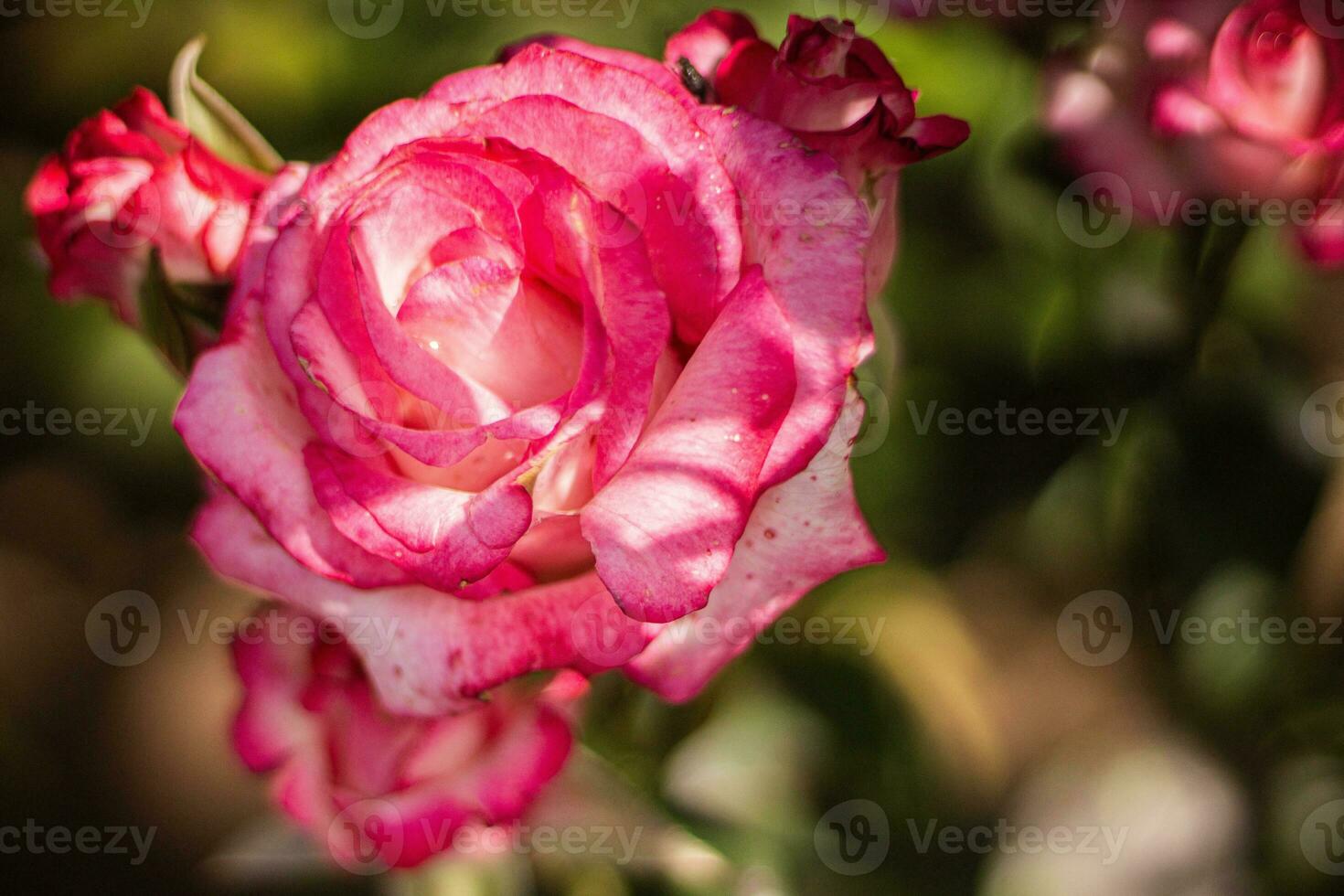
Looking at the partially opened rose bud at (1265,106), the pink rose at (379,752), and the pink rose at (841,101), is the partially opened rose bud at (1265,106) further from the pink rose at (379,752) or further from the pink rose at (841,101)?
the pink rose at (379,752)

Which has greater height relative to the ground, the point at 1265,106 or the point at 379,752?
the point at 1265,106

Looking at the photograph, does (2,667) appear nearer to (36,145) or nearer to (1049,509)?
(36,145)

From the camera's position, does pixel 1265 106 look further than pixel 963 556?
No

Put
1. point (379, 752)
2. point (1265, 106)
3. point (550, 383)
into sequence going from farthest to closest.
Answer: point (1265, 106), point (379, 752), point (550, 383)

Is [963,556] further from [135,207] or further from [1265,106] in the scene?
[135,207]

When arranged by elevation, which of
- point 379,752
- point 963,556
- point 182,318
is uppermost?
point 182,318

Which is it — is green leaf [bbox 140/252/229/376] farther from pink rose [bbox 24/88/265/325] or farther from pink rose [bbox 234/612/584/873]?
pink rose [bbox 234/612/584/873]

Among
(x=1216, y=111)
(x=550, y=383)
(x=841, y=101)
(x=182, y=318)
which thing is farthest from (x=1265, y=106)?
(x=182, y=318)

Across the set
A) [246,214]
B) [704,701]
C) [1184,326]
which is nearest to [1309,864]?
[1184,326]
